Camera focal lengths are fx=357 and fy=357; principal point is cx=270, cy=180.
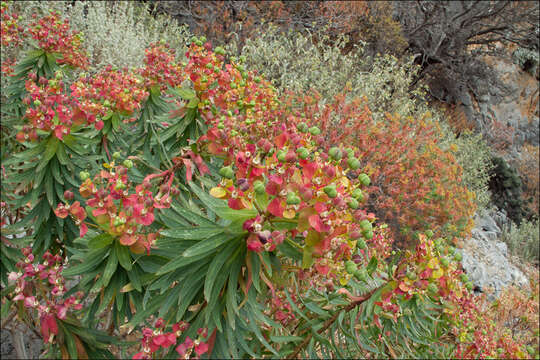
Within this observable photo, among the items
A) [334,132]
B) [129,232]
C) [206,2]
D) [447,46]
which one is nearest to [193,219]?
[129,232]

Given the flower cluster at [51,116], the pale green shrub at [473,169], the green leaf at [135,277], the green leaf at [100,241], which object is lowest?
the pale green shrub at [473,169]

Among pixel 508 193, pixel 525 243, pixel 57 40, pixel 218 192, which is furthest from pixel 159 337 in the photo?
pixel 508 193

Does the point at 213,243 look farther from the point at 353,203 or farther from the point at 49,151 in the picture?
the point at 49,151

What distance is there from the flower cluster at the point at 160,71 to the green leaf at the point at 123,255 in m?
0.90

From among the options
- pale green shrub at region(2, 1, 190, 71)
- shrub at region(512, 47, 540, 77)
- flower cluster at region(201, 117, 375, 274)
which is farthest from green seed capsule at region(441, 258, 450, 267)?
shrub at region(512, 47, 540, 77)

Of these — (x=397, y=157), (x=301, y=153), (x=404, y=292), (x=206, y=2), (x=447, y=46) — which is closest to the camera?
(x=301, y=153)

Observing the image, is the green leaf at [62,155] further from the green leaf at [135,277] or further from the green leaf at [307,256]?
the green leaf at [307,256]

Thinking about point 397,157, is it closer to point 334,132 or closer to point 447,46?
point 334,132

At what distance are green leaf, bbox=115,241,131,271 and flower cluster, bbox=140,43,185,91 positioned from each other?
2.96ft

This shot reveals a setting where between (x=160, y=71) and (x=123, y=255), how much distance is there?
3.29 ft

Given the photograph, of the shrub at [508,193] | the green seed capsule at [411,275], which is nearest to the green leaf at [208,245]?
the green seed capsule at [411,275]

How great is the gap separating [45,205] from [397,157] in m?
3.78

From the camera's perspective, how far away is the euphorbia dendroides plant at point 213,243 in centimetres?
88

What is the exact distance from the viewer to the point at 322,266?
91cm
